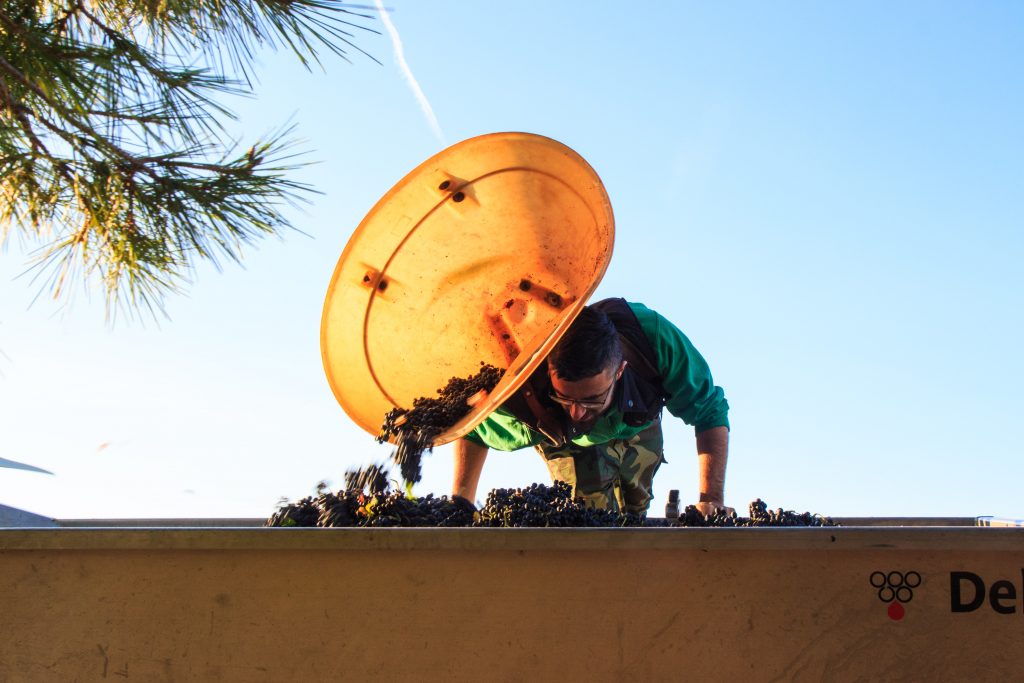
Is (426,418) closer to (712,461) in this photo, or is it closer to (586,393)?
(586,393)

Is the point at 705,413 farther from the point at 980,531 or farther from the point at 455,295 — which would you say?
the point at 980,531

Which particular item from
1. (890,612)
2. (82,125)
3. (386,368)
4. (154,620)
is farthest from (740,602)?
(82,125)

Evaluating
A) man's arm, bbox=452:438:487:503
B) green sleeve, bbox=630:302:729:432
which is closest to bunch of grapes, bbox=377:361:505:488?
man's arm, bbox=452:438:487:503

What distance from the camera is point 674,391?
2.39 metres

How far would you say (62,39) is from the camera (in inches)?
92.0

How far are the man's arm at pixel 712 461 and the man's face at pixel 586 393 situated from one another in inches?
13.0

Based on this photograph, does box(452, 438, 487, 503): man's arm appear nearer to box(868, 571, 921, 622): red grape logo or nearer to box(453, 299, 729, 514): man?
box(453, 299, 729, 514): man

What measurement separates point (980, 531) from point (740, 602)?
1.18 ft

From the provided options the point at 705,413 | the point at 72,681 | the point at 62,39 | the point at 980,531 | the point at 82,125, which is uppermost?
the point at 62,39

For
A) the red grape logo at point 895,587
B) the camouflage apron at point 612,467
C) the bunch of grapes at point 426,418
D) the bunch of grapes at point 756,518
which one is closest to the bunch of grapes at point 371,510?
the bunch of grapes at point 426,418

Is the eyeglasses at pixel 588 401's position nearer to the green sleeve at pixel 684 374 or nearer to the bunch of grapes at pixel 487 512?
the green sleeve at pixel 684 374

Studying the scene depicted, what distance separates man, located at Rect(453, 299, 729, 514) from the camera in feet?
7.00

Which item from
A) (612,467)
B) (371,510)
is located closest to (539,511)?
(371,510)

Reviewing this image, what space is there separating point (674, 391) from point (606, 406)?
0.85ft
